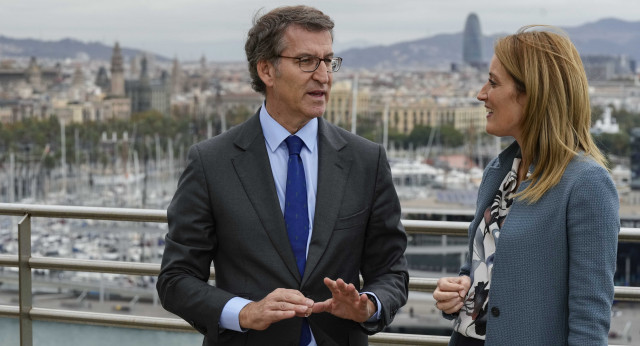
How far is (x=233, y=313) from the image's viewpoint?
1468 mm

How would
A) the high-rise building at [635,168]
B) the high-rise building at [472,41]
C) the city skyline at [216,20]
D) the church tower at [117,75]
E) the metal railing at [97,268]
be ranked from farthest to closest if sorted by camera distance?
the high-rise building at [472,41] → the city skyline at [216,20] → the church tower at [117,75] → the high-rise building at [635,168] → the metal railing at [97,268]

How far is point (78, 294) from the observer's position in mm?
35844

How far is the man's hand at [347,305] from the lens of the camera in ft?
4.51

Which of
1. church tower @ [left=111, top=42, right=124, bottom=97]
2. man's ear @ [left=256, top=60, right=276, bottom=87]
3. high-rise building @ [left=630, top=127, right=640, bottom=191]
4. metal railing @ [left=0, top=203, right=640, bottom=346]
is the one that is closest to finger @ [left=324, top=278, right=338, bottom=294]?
man's ear @ [left=256, top=60, right=276, bottom=87]

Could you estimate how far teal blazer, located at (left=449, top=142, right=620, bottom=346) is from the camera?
131cm

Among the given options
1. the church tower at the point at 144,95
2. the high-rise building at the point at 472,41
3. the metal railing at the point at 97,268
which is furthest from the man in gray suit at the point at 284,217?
the high-rise building at the point at 472,41

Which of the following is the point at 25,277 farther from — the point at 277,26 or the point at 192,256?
the point at 277,26

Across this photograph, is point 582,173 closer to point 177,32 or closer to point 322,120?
point 322,120

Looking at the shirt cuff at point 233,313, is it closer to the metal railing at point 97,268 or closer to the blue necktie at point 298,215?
the blue necktie at point 298,215

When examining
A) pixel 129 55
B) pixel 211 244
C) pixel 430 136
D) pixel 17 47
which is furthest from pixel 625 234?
pixel 129 55

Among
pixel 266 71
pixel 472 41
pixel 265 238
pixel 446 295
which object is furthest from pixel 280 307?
pixel 472 41

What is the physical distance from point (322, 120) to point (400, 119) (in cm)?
5388

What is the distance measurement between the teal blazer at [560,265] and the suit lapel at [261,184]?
32cm

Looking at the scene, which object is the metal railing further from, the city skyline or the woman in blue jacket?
the city skyline
